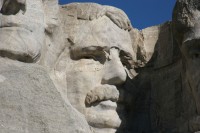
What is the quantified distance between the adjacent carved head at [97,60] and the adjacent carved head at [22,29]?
45 centimetres

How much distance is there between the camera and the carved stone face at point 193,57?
4.84 metres

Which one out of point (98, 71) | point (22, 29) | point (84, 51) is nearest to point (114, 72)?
point (98, 71)

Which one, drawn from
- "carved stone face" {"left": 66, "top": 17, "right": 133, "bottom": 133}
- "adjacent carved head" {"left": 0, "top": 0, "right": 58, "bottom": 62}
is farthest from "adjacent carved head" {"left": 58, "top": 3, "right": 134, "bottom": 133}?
"adjacent carved head" {"left": 0, "top": 0, "right": 58, "bottom": 62}

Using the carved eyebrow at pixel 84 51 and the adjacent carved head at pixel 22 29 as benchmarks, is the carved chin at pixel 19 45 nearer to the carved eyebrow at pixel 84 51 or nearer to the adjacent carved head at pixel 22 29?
the adjacent carved head at pixel 22 29

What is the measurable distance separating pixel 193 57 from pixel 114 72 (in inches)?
26.9

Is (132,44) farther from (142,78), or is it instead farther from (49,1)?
(49,1)

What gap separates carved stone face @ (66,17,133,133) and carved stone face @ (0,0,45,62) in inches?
19.4

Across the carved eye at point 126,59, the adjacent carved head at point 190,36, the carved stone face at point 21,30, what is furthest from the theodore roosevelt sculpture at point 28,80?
the adjacent carved head at point 190,36

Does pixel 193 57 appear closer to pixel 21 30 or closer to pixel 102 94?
pixel 102 94

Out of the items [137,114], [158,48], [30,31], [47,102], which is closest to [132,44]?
[158,48]

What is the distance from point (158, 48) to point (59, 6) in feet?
2.79

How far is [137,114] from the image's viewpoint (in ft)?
18.3

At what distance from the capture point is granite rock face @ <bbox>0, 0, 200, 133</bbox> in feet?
14.2

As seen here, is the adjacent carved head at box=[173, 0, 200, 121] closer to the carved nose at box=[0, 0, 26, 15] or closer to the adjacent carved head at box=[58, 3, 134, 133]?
the adjacent carved head at box=[58, 3, 134, 133]
